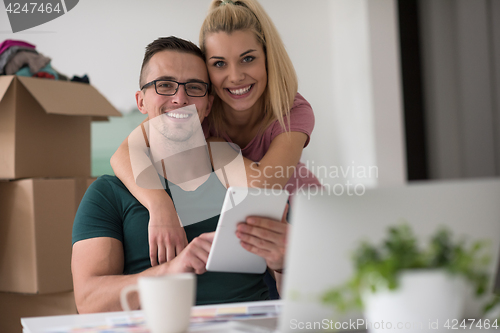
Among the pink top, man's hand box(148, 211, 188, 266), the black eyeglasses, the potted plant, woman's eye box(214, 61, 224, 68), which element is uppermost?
woman's eye box(214, 61, 224, 68)

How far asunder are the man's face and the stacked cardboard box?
1.77 feet

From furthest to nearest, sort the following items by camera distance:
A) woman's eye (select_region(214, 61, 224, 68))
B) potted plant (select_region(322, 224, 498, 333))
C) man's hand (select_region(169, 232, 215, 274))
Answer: woman's eye (select_region(214, 61, 224, 68))
man's hand (select_region(169, 232, 215, 274))
potted plant (select_region(322, 224, 498, 333))

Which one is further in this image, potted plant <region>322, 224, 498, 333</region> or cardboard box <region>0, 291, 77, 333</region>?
cardboard box <region>0, 291, 77, 333</region>

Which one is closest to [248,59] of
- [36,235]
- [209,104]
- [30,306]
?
[209,104]

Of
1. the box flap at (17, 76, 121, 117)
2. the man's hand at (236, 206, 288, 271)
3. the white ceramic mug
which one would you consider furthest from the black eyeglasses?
the white ceramic mug

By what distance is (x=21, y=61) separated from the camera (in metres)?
1.78

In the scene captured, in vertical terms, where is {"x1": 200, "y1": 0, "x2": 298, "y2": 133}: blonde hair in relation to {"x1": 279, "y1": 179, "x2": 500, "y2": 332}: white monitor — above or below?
above

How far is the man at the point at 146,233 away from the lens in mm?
1017

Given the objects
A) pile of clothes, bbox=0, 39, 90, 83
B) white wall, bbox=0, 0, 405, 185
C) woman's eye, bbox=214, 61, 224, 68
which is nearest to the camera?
woman's eye, bbox=214, 61, 224, 68

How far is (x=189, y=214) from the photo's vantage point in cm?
128

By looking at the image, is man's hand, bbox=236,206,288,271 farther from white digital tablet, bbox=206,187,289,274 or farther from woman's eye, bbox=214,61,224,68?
woman's eye, bbox=214,61,224,68

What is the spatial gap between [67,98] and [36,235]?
1.87 feet

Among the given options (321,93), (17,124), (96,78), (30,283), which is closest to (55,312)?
(30,283)

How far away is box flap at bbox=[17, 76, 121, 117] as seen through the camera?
170cm
